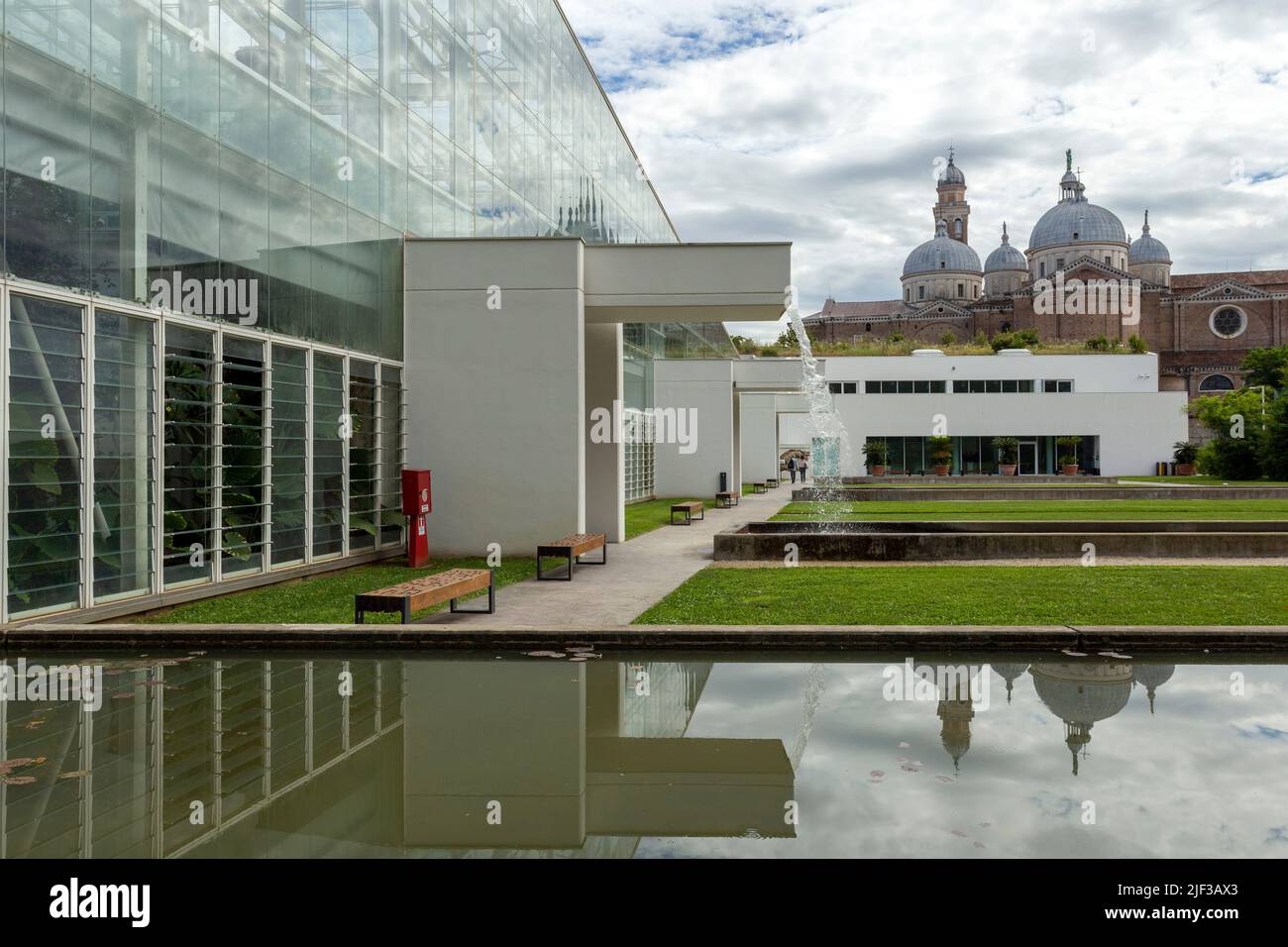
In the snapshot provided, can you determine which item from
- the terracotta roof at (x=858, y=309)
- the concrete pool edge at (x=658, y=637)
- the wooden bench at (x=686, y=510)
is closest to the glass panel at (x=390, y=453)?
the concrete pool edge at (x=658, y=637)

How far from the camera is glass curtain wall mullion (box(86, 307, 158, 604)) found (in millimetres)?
10039

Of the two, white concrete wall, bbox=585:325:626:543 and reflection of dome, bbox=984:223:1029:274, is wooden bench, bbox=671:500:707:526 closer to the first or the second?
white concrete wall, bbox=585:325:626:543

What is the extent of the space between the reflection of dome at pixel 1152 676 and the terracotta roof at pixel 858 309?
114 meters

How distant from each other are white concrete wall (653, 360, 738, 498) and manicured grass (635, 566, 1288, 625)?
2235 centimetres

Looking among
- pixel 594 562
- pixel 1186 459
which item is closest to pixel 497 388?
pixel 594 562

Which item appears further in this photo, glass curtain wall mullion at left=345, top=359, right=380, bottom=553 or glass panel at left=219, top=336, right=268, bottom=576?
glass curtain wall mullion at left=345, top=359, right=380, bottom=553

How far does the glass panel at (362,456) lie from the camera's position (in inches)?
601

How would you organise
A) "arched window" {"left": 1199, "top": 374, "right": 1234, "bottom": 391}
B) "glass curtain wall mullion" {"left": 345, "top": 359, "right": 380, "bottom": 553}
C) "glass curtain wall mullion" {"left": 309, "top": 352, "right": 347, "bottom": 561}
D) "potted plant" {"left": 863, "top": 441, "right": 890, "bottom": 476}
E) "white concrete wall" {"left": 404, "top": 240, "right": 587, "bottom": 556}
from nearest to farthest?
"glass curtain wall mullion" {"left": 309, "top": 352, "right": 347, "bottom": 561}, "glass curtain wall mullion" {"left": 345, "top": 359, "right": 380, "bottom": 553}, "white concrete wall" {"left": 404, "top": 240, "right": 587, "bottom": 556}, "potted plant" {"left": 863, "top": 441, "right": 890, "bottom": 476}, "arched window" {"left": 1199, "top": 374, "right": 1234, "bottom": 391}

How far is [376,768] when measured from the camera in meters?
5.36

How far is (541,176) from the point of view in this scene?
2133cm

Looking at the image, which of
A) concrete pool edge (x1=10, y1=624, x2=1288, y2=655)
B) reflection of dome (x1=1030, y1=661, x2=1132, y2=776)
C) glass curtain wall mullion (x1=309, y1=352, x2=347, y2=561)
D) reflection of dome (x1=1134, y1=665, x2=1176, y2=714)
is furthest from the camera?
glass curtain wall mullion (x1=309, y1=352, x2=347, y2=561)

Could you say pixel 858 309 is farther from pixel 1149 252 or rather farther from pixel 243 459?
pixel 243 459

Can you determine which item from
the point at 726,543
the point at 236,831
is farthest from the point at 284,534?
the point at 236,831

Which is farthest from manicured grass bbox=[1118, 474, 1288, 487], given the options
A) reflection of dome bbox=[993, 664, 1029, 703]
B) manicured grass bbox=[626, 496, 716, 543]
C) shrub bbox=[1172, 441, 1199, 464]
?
reflection of dome bbox=[993, 664, 1029, 703]
